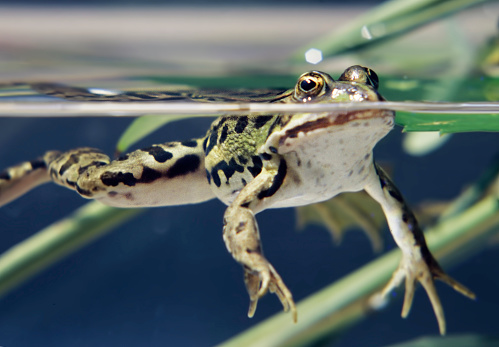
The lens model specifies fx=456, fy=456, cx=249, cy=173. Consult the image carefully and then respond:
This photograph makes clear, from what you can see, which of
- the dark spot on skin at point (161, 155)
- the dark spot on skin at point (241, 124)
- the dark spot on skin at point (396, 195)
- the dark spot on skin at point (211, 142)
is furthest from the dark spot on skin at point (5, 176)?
the dark spot on skin at point (396, 195)

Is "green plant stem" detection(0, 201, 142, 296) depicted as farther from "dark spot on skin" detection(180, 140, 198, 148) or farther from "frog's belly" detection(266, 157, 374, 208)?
"frog's belly" detection(266, 157, 374, 208)

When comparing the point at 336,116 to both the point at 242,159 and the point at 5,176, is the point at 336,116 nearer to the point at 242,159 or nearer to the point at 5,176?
the point at 242,159

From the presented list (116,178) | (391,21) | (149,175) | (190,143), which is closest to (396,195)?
(391,21)

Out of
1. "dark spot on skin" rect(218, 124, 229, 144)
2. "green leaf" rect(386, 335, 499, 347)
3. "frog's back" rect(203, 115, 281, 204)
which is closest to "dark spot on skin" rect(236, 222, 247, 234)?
"frog's back" rect(203, 115, 281, 204)

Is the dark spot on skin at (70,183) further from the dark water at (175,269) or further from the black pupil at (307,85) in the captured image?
the black pupil at (307,85)

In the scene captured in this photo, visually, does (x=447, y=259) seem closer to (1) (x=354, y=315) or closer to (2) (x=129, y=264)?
(1) (x=354, y=315)

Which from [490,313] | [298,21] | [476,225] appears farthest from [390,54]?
[298,21]
